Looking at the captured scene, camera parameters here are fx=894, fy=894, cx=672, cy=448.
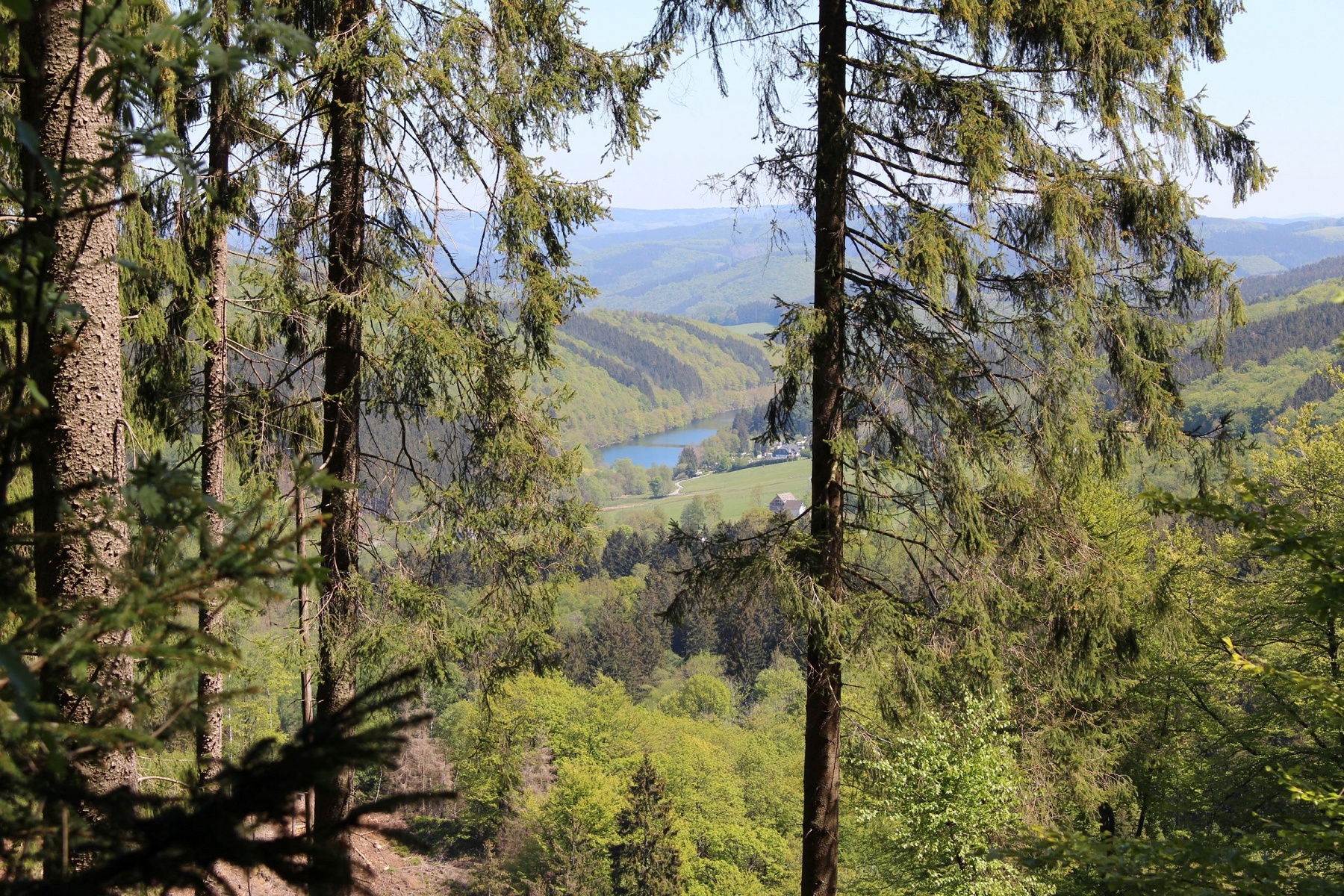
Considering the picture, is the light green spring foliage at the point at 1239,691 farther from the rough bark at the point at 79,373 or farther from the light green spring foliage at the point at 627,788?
the light green spring foliage at the point at 627,788

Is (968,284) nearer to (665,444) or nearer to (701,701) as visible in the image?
(701,701)

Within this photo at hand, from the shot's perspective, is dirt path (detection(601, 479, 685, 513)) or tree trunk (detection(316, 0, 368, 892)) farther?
dirt path (detection(601, 479, 685, 513))

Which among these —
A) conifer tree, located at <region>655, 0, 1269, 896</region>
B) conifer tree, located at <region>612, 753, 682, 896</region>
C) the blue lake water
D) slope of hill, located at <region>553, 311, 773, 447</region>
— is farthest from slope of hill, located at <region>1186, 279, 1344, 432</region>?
slope of hill, located at <region>553, 311, 773, 447</region>

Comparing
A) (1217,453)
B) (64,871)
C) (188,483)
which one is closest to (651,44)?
(1217,453)

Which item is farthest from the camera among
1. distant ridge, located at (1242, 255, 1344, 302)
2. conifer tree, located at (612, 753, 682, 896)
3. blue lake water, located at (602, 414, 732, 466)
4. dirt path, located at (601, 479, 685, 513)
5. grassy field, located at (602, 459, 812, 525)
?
distant ridge, located at (1242, 255, 1344, 302)

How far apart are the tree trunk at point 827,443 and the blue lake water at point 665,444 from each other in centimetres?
13668

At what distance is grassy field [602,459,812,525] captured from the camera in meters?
105

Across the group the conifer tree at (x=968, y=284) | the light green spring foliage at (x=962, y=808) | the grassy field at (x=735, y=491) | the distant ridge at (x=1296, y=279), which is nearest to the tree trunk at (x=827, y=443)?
the conifer tree at (x=968, y=284)

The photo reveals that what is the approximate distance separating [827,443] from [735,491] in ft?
364

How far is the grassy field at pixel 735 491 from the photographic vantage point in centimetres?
10469

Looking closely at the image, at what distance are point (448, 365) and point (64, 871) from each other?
4.51 m

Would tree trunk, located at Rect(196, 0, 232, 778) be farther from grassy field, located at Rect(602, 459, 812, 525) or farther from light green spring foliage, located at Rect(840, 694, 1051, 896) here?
grassy field, located at Rect(602, 459, 812, 525)

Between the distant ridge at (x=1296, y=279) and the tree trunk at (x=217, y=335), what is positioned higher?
the distant ridge at (x=1296, y=279)

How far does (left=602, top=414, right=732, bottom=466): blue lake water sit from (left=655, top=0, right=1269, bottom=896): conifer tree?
137 m
